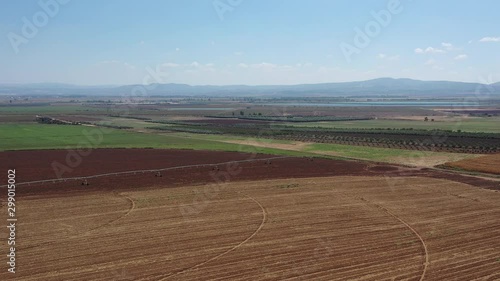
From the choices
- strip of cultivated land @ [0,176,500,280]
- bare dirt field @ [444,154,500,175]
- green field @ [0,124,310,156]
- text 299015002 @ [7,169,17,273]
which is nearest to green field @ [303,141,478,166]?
bare dirt field @ [444,154,500,175]

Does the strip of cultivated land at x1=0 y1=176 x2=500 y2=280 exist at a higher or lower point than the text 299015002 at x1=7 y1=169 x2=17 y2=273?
lower

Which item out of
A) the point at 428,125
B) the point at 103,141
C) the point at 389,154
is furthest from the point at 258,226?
the point at 428,125

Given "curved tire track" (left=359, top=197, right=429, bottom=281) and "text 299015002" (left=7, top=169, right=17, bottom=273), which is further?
"text 299015002" (left=7, top=169, right=17, bottom=273)

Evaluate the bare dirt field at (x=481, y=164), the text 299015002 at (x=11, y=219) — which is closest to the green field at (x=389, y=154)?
Result: the bare dirt field at (x=481, y=164)

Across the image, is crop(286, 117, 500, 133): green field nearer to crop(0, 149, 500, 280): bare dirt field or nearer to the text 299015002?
crop(0, 149, 500, 280): bare dirt field

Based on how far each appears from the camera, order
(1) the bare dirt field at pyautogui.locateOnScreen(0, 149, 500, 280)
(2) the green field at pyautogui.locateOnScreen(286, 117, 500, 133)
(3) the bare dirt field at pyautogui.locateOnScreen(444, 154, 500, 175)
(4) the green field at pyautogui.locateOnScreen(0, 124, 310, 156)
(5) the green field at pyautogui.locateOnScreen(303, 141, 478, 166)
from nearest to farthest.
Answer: (1) the bare dirt field at pyautogui.locateOnScreen(0, 149, 500, 280), (3) the bare dirt field at pyautogui.locateOnScreen(444, 154, 500, 175), (5) the green field at pyautogui.locateOnScreen(303, 141, 478, 166), (4) the green field at pyautogui.locateOnScreen(0, 124, 310, 156), (2) the green field at pyautogui.locateOnScreen(286, 117, 500, 133)

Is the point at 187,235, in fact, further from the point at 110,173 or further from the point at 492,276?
the point at 110,173

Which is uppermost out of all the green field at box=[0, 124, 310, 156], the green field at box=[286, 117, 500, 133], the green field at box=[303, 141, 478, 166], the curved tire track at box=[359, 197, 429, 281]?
the green field at box=[286, 117, 500, 133]

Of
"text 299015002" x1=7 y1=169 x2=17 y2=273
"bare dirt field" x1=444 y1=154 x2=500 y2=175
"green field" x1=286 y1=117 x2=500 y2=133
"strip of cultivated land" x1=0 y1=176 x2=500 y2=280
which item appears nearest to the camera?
"strip of cultivated land" x1=0 y1=176 x2=500 y2=280

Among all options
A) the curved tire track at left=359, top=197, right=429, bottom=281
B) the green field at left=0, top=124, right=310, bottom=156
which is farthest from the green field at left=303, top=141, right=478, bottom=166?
the curved tire track at left=359, top=197, right=429, bottom=281
